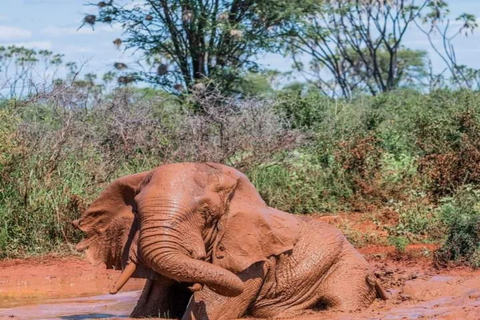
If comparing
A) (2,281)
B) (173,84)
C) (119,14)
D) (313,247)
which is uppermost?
(119,14)

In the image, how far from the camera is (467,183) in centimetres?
1380

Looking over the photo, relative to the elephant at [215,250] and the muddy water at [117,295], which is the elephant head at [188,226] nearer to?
the elephant at [215,250]

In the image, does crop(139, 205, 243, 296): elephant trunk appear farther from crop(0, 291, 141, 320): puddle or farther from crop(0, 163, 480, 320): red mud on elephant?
crop(0, 291, 141, 320): puddle

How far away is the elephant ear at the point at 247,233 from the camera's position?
257 inches

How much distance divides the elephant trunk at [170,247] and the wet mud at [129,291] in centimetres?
155

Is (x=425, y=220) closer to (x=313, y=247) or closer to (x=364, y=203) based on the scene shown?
(x=364, y=203)

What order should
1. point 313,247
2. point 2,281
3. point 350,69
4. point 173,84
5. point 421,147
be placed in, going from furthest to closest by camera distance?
point 350,69, point 173,84, point 421,147, point 2,281, point 313,247

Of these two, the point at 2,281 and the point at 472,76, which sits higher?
the point at 472,76

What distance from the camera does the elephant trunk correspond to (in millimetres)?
5855

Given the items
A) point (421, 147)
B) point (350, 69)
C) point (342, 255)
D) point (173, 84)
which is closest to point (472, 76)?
point (350, 69)

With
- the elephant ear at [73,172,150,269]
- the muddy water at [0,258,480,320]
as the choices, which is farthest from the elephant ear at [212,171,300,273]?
the muddy water at [0,258,480,320]

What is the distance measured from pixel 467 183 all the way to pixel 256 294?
7354 millimetres

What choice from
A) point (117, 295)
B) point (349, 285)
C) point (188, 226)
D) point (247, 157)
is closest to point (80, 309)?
point (117, 295)

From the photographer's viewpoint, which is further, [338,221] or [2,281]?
[338,221]
